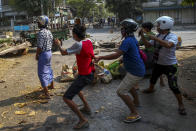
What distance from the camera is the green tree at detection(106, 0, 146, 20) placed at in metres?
31.4

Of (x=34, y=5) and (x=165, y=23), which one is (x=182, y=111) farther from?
(x=34, y=5)

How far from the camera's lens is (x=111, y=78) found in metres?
6.07

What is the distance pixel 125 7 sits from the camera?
3186 cm

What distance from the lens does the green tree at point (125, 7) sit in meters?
31.4

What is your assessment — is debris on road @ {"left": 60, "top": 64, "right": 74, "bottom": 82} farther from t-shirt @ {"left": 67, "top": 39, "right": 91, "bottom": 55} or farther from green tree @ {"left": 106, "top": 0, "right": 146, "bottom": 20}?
green tree @ {"left": 106, "top": 0, "right": 146, "bottom": 20}

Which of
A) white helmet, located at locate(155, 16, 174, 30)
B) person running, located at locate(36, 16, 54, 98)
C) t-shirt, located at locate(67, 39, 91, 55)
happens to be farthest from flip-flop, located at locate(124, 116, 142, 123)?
person running, located at locate(36, 16, 54, 98)

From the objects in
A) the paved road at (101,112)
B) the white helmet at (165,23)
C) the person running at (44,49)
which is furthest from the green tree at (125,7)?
the white helmet at (165,23)

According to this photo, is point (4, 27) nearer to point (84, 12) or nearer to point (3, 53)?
point (84, 12)

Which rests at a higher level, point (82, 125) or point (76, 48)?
point (76, 48)

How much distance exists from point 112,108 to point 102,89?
1.23 m

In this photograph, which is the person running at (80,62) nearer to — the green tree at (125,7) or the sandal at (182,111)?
the sandal at (182,111)

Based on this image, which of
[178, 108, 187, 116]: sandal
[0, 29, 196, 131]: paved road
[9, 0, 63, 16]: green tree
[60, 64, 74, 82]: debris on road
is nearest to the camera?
[0, 29, 196, 131]: paved road

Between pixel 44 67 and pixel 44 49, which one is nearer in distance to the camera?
pixel 44 49

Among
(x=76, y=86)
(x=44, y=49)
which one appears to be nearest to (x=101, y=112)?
(x=76, y=86)
